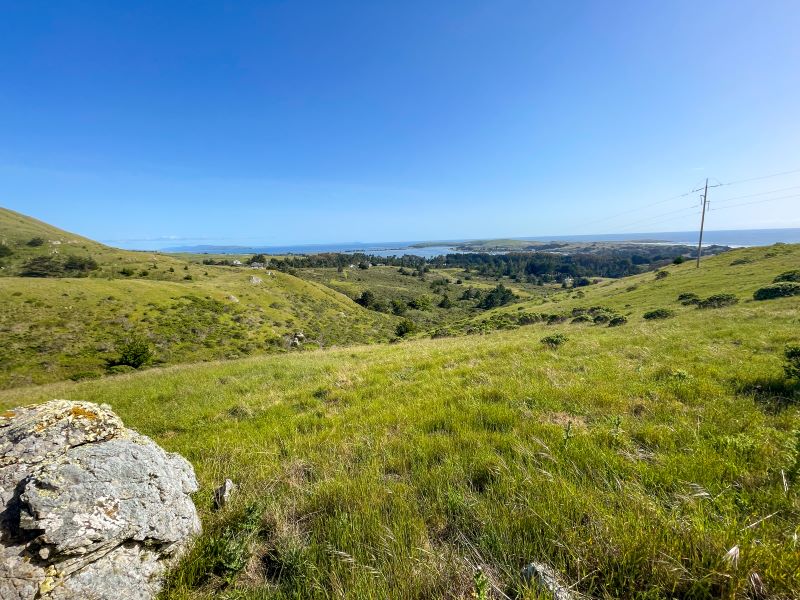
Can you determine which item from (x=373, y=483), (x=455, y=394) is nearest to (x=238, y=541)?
(x=373, y=483)

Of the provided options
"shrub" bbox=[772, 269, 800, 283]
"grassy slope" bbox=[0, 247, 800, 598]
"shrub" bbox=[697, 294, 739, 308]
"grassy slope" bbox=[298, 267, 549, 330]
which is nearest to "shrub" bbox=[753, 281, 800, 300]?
"shrub" bbox=[697, 294, 739, 308]

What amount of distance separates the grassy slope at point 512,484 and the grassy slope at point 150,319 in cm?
5164

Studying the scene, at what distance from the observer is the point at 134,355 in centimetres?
4297

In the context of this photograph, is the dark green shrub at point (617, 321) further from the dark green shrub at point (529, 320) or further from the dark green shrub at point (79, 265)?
Answer: the dark green shrub at point (79, 265)

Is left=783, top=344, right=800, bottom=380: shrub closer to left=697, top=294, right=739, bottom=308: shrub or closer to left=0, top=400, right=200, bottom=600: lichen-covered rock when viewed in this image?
left=0, top=400, right=200, bottom=600: lichen-covered rock

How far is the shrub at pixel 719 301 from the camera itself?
21.0m

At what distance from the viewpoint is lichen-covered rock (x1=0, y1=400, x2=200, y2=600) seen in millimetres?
2334

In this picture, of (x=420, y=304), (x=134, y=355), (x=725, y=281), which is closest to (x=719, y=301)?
(x=725, y=281)

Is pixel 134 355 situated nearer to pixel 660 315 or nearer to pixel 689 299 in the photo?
pixel 660 315

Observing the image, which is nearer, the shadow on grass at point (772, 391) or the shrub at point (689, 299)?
the shadow on grass at point (772, 391)

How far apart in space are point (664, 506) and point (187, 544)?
4.62 m

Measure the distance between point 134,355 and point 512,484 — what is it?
5510cm

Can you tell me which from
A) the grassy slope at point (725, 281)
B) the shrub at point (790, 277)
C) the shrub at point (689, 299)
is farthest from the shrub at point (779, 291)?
the shrub at point (790, 277)

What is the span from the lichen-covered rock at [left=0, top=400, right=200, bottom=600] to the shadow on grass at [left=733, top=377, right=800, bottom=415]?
839 cm
